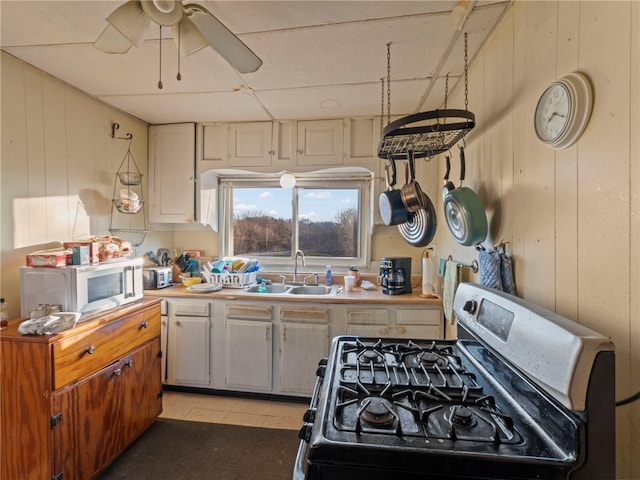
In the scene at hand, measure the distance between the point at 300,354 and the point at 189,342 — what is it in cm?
92

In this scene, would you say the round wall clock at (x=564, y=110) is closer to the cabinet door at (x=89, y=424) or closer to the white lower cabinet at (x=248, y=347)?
the white lower cabinet at (x=248, y=347)

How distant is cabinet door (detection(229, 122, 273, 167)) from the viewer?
2.78 meters

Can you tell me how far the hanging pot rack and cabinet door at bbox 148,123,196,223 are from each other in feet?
6.52

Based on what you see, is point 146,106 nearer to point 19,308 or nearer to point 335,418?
point 19,308

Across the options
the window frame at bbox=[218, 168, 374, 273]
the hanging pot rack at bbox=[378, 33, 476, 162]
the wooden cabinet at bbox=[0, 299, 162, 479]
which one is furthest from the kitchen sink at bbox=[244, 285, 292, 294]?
the hanging pot rack at bbox=[378, 33, 476, 162]

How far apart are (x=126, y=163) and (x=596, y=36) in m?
3.02

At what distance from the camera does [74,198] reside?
213 centimetres

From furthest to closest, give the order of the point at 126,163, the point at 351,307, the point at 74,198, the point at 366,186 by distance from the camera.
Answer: the point at 366,186 → the point at 126,163 → the point at 351,307 → the point at 74,198

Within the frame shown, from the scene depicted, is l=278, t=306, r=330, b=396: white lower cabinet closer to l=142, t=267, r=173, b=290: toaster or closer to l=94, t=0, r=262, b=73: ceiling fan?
l=142, t=267, r=173, b=290: toaster

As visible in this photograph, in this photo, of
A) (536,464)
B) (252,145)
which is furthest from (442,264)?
(252,145)

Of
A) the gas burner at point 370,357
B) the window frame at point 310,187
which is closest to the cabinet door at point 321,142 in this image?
the window frame at point 310,187

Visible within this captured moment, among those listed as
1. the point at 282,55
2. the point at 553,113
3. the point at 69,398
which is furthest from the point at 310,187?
the point at 69,398

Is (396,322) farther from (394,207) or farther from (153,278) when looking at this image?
(153,278)

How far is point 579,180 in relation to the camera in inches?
36.4
